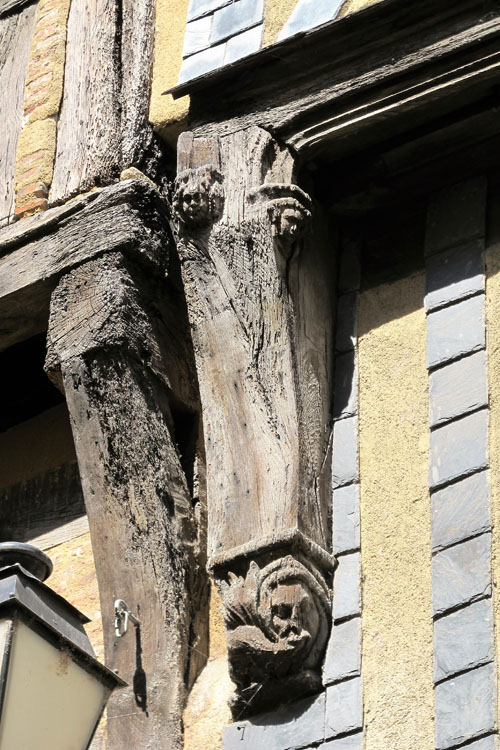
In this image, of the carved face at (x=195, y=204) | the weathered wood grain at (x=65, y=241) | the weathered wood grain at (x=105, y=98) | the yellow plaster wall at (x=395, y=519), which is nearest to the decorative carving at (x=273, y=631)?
the yellow plaster wall at (x=395, y=519)

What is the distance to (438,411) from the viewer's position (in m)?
3.71

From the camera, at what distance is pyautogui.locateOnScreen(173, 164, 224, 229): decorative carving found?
3965 millimetres

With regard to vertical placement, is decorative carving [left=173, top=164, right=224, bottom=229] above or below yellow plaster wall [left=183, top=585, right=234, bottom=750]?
above

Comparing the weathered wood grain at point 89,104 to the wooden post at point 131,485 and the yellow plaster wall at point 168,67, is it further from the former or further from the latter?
the wooden post at point 131,485

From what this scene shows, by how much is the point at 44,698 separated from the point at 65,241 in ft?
5.10

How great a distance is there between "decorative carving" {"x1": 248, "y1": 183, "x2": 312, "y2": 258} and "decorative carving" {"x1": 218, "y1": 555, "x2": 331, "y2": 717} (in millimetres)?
793

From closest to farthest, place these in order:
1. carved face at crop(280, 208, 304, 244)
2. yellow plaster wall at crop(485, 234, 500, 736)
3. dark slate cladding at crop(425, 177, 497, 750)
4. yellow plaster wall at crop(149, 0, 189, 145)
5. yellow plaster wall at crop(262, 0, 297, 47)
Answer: dark slate cladding at crop(425, 177, 497, 750) → yellow plaster wall at crop(485, 234, 500, 736) → carved face at crop(280, 208, 304, 244) → yellow plaster wall at crop(262, 0, 297, 47) → yellow plaster wall at crop(149, 0, 189, 145)

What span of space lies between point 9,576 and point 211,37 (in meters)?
1.68

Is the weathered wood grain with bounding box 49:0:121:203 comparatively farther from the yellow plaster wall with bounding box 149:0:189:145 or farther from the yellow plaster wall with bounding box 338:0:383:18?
the yellow plaster wall with bounding box 338:0:383:18

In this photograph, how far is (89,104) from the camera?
4.67m

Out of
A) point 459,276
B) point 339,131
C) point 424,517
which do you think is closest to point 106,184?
point 339,131

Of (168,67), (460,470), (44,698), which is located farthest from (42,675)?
(168,67)

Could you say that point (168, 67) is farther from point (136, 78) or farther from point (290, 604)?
point (290, 604)

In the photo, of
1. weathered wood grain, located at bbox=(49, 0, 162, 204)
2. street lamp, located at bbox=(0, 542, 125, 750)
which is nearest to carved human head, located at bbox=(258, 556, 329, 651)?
street lamp, located at bbox=(0, 542, 125, 750)
